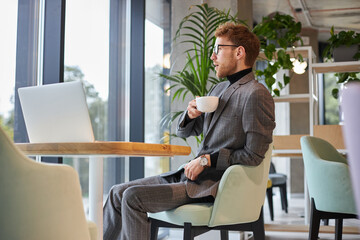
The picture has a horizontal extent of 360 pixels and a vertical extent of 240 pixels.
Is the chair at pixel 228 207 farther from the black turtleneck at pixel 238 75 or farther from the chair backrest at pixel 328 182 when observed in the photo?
the chair backrest at pixel 328 182

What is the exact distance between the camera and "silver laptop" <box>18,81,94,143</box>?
1682 mm

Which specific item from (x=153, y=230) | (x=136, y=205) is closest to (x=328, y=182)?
(x=153, y=230)

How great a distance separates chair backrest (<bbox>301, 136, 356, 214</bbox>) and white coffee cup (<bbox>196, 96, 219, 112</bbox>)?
1.24m

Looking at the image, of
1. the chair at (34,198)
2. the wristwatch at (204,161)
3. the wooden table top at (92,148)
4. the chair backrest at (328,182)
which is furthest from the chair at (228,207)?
the chair backrest at (328,182)

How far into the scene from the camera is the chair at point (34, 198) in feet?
3.92

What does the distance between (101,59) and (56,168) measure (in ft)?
8.07

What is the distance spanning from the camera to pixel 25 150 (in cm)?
174

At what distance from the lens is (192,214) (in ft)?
6.57

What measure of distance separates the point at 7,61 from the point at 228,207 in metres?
1.50

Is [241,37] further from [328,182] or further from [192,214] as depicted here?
[328,182]

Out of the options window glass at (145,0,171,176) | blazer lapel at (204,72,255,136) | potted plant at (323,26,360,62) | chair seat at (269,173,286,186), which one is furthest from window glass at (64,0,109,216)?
chair seat at (269,173,286,186)

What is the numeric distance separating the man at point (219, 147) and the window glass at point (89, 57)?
1237 millimetres

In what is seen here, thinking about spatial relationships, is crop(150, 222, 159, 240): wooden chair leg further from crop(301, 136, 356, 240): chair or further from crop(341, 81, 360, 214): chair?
crop(341, 81, 360, 214): chair

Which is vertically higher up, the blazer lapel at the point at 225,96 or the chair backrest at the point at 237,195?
the blazer lapel at the point at 225,96
